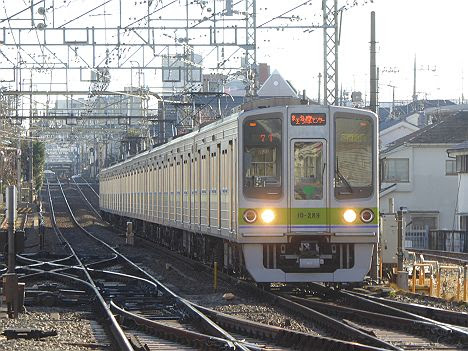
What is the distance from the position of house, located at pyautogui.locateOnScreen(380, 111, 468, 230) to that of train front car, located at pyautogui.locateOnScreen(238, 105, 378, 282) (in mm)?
28651

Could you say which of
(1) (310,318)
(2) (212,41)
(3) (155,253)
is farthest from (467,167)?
(1) (310,318)

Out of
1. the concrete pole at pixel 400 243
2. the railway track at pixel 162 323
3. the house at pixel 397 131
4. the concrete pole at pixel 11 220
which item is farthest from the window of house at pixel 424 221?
the concrete pole at pixel 11 220

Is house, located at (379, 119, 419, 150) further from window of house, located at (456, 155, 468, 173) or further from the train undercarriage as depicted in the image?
the train undercarriage

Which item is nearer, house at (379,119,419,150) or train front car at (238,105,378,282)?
train front car at (238,105,378,282)

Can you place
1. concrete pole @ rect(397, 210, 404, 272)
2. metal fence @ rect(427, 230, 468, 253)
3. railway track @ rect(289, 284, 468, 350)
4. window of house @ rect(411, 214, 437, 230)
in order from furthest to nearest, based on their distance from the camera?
window of house @ rect(411, 214, 437, 230), metal fence @ rect(427, 230, 468, 253), concrete pole @ rect(397, 210, 404, 272), railway track @ rect(289, 284, 468, 350)

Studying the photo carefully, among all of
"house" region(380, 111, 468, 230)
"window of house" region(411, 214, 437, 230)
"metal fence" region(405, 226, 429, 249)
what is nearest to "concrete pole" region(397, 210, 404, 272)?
"metal fence" region(405, 226, 429, 249)

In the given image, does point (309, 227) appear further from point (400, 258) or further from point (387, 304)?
point (400, 258)

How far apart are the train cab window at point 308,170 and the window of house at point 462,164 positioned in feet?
76.0

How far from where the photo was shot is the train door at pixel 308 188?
14.9 metres

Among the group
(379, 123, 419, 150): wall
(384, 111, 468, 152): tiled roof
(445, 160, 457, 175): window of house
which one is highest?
(379, 123, 419, 150): wall

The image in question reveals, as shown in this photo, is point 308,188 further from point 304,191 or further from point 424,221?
point 424,221

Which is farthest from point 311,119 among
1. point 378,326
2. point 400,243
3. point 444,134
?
point 444,134

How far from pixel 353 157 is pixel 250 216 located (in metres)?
1.56

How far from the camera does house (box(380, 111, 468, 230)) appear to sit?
4381cm
